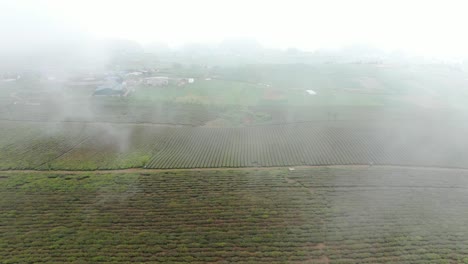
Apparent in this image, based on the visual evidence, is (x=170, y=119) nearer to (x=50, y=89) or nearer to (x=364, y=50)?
(x=50, y=89)

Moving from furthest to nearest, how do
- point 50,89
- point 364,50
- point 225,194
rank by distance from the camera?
point 364,50 < point 50,89 < point 225,194

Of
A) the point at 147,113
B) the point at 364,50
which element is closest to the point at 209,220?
the point at 147,113

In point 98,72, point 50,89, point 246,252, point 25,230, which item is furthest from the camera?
point 98,72

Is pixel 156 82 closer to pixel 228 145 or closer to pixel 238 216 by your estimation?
pixel 228 145

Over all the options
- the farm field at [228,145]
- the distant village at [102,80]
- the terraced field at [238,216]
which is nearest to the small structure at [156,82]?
the distant village at [102,80]

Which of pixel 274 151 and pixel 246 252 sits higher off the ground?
pixel 274 151

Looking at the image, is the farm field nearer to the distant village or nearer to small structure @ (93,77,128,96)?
small structure @ (93,77,128,96)

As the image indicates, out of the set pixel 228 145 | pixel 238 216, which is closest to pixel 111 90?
pixel 228 145

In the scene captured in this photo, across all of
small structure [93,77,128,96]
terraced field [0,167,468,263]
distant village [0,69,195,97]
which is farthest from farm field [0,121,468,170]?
distant village [0,69,195,97]
